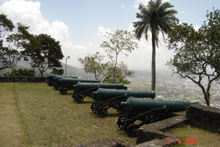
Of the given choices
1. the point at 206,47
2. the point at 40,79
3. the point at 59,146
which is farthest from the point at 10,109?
the point at 40,79

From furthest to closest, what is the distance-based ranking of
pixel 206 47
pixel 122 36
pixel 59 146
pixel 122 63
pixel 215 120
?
1. pixel 122 63
2. pixel 122 36
3. pixel 206 47
4. pixel 215 120
5. pixel 59 146

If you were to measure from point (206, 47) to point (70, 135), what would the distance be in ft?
41.0

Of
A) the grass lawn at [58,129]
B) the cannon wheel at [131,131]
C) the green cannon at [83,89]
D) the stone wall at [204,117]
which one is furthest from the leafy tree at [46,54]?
the stone wall at [204,117]

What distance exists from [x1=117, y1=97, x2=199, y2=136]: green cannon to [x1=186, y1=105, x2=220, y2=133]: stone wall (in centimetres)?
91

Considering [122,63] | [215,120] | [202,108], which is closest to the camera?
[215,120]

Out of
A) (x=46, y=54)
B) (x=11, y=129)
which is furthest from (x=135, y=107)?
(x=46, y=54)

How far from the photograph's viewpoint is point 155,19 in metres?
18.8

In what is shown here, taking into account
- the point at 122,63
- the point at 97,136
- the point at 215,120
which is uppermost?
the point at 122,63

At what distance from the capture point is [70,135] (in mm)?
6598

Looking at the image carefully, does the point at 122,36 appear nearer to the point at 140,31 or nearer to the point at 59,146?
the point at 140,31

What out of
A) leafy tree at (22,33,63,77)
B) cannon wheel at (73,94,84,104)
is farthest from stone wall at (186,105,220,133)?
leafy tree at (22,33,63,77)

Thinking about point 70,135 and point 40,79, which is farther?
point 40,79

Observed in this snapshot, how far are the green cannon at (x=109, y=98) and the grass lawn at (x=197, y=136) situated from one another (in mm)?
3624

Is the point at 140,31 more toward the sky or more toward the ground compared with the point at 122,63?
more toward the sky
